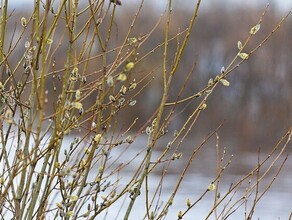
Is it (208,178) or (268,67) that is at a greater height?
(268,67)

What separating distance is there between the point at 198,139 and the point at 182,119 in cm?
541

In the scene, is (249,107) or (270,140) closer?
(270,140)

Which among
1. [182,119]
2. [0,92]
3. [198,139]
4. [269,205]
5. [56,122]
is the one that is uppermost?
[182,119]

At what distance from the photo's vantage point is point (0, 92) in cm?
264

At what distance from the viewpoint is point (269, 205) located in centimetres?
1296

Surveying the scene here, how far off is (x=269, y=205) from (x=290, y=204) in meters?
0.49

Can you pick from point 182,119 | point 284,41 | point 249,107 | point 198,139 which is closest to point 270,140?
point 198,139

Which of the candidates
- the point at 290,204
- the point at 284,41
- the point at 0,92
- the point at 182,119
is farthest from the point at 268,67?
the point at 0,92

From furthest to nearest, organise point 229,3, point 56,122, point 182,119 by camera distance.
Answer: point 229,3 < point 182,119 < point 56,122

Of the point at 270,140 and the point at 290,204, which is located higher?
the point at 270,140

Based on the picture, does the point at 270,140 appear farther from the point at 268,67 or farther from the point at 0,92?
the point at 0,92

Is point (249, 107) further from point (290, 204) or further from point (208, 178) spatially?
point (290, 204)

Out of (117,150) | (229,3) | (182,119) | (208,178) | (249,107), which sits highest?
(229,3)

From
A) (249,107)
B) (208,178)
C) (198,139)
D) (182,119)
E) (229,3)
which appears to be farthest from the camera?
(229,3)
